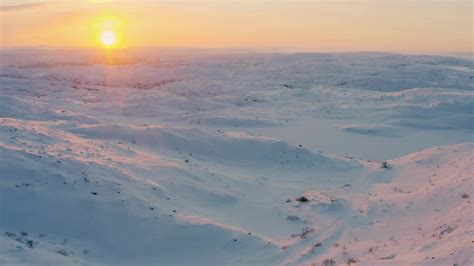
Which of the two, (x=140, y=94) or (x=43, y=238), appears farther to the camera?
(x=140, y=94)

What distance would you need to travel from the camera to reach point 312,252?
14.3m

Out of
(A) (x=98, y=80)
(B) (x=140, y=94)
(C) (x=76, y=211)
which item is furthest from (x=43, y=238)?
(A) (x=98, y=80)

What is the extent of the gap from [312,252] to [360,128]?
2438 centimetres

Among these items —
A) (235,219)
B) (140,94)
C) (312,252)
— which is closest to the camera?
(312,252)

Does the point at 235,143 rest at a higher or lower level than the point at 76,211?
higher

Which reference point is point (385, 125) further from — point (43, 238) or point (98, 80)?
point (98, 80)

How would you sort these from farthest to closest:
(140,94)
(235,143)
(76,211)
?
(140,94), (235,143), (76,211)

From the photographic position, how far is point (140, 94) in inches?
2121

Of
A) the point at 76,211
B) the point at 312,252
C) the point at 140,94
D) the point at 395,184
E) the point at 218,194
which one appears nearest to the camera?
the point at 312,252

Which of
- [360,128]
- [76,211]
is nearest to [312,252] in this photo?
[76,211]

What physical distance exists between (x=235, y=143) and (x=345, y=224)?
474 inches

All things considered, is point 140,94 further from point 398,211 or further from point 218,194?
point 398,211

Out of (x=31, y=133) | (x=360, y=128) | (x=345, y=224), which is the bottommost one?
(x=345, y=224)

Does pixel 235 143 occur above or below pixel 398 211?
above
